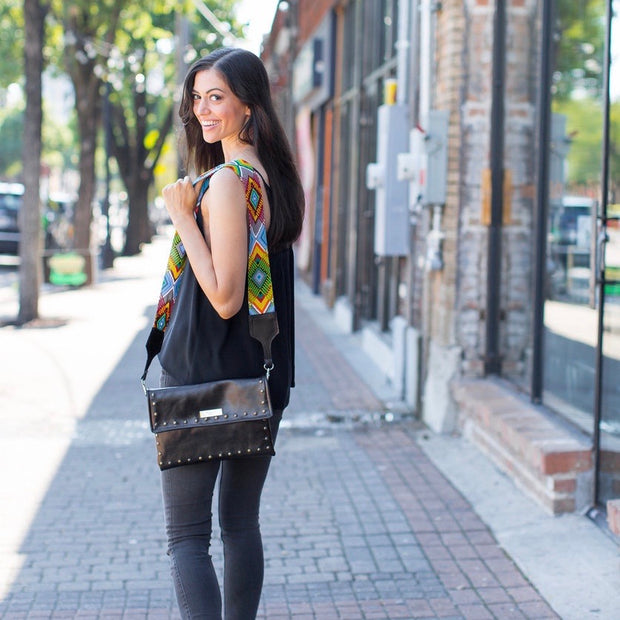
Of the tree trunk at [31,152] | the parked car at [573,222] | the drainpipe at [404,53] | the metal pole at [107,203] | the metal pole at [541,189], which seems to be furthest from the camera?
the metal pole at [107,203]

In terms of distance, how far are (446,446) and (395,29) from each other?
459 cm

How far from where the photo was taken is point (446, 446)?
6.50 metres

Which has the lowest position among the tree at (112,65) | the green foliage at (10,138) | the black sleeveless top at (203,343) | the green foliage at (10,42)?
the black sleeveless top at (203,343)

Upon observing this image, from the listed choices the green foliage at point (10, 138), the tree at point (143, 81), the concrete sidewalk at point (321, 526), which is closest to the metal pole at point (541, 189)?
the concrete sidewalk at point (321, 526)

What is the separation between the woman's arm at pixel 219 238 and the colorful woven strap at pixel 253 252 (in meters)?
0.04

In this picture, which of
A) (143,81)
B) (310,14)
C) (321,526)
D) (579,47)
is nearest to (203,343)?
(321,526)

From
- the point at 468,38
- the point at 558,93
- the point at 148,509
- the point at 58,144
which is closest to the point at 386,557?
the point at 148,509

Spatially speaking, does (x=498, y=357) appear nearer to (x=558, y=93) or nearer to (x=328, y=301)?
(x=558, y=93)

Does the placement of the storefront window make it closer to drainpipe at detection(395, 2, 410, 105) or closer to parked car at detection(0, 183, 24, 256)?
drainpipe at detection(395, 2, 410, 105)

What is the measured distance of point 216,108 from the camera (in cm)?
295

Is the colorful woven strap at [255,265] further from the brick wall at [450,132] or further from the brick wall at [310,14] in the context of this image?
the brick wall at [310,14]

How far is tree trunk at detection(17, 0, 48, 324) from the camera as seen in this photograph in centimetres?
1243

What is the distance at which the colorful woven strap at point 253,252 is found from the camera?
2.83 metres

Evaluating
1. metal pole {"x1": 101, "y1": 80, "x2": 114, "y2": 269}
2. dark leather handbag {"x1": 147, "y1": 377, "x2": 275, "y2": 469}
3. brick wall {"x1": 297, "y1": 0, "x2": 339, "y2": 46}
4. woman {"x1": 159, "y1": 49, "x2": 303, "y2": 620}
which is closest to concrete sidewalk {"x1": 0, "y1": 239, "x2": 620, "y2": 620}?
woman {"x1": 159, "y1": 49, "x2": 303, "y2": 620}
